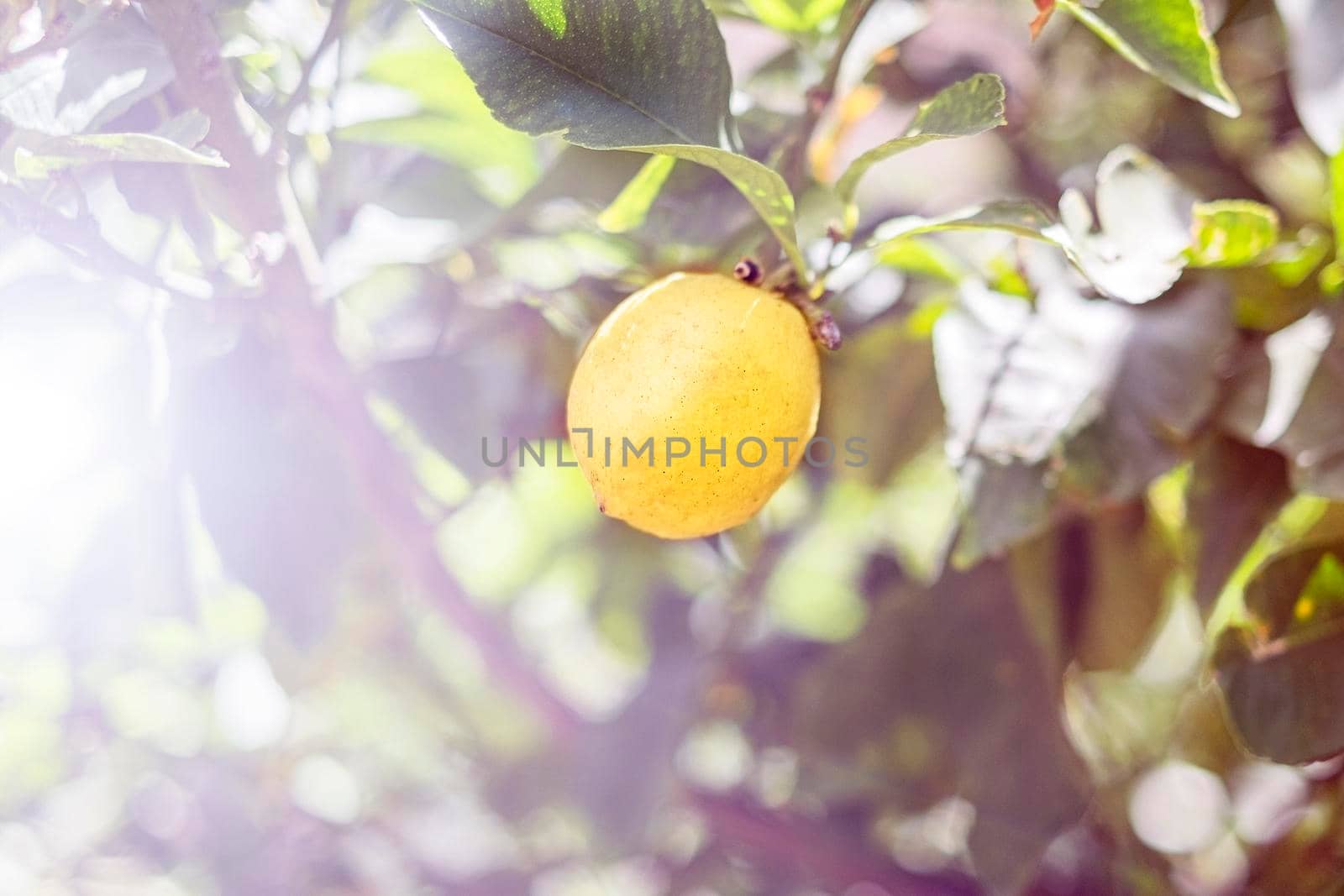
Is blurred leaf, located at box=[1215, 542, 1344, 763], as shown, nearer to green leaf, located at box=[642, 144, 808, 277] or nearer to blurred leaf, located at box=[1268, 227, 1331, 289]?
blurred leaf, located at box=[1268, 227, 1331, 289]

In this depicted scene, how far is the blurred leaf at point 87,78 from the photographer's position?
1.31ft

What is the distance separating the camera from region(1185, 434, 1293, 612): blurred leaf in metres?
0.53

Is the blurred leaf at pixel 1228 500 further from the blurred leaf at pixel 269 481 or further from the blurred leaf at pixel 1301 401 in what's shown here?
the blurred leaf at pixel 269 481

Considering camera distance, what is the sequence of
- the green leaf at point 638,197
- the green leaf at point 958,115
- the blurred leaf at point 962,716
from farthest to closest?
the blurred leaf at point 962,716, the green leaf at point 638,197, the green leaf at point 958,115

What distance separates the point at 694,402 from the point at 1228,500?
0.35m

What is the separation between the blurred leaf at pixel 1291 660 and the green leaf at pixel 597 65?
1.34ft

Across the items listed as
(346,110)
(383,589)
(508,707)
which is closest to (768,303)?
(346,110)

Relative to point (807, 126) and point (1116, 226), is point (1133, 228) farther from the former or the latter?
point (807, 126)

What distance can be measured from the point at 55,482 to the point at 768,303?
0.48 meters

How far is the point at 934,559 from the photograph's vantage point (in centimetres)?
82

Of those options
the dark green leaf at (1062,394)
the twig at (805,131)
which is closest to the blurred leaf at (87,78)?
the twig at (805,131)

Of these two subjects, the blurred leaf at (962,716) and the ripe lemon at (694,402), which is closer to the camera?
the ripe lemon at (694,402)

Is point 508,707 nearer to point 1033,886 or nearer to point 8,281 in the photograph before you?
point 1033,886

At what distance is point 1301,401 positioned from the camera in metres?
0.49
